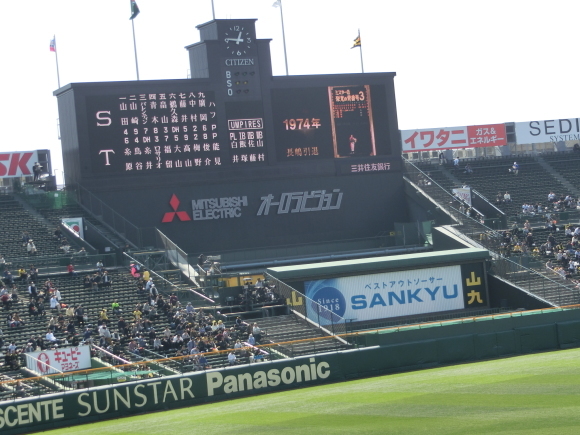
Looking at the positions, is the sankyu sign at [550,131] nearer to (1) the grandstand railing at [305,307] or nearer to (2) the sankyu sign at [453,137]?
(2) the sankyu sign at [453,137]

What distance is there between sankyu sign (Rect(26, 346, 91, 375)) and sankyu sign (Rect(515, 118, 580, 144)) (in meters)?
33.1

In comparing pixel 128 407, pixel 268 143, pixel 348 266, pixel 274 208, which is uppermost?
pixel 268 143

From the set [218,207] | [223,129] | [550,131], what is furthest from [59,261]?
[550,131]

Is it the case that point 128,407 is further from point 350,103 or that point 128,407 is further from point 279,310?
point 350,103

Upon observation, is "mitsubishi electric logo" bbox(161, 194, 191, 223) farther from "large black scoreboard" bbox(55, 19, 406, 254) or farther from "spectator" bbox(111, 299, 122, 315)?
"spectator" bbox(111, 299, 122, 315)

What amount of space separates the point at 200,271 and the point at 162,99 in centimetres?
683

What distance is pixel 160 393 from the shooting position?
24094 mm

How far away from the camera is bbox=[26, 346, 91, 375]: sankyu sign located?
2752cm

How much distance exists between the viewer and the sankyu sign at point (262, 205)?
127 ft

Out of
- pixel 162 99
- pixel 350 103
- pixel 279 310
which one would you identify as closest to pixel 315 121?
pixel 350 103

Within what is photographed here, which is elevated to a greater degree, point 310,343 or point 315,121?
point 315,121

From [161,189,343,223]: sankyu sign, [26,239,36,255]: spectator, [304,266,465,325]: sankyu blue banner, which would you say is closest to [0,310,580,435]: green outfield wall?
[304,266,465,325]: sankyu blue banner

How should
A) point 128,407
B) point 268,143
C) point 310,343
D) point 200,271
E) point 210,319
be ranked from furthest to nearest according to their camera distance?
1. point 268,143
2. point 200,271
3. point 210,319
4. point 310,343
5. point 128,407

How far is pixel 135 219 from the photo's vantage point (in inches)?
1503
